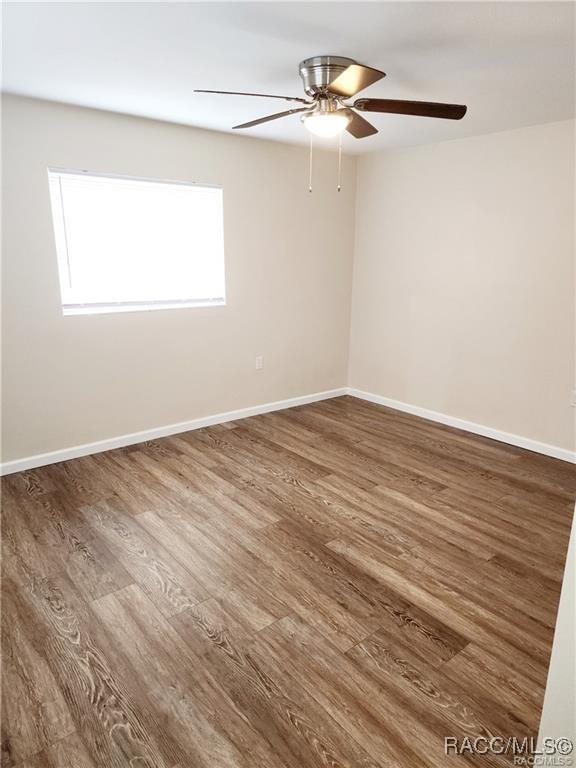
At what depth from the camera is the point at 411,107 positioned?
205 centimetres

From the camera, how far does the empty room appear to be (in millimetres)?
1623

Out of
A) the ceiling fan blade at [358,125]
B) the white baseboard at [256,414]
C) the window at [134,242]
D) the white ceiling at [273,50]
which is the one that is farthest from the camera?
the white baseboard at [256,414]

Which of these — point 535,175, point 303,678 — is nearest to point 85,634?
point 303,678

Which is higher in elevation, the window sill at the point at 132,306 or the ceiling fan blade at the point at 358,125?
the ceiling fan blade at the point at 358,125

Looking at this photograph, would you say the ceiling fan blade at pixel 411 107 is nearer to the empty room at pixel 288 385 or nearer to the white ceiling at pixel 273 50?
the empty room at pixel 288 385

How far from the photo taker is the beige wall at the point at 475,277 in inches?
133

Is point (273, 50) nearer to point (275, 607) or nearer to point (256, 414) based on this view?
point (275, 607)

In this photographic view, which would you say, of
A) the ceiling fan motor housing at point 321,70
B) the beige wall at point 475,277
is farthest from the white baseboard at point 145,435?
the ceiling fan motor housing at point 321,70

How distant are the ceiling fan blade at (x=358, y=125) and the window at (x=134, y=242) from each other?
1.61 metres

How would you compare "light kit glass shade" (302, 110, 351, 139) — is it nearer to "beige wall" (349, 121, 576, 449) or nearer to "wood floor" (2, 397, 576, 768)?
"beige wall" (349, 121, 576, 449)

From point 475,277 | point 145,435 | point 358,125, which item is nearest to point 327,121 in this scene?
point 358,125

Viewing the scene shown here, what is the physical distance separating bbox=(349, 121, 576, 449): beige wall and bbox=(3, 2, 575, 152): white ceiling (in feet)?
1.85

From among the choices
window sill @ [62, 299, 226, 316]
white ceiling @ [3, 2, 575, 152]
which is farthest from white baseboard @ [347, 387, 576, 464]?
white ceiling @ [3, 2, 575, 152]

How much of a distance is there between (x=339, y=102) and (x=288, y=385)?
2756mm
